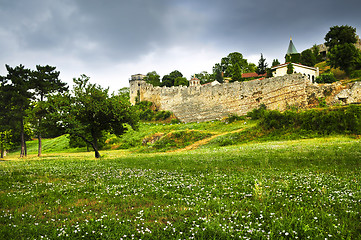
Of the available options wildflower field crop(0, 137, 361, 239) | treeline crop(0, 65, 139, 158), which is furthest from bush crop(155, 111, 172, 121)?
wildflower field crop(0, 137, 361, 239)

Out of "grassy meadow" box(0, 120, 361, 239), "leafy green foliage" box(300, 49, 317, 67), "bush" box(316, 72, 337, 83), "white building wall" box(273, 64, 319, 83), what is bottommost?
"grassy meadow" box(0, 120, 361, 239)

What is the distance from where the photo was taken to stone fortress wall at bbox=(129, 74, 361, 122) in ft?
125

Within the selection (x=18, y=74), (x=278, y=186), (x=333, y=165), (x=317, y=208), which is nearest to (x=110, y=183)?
(x=278, y=186)

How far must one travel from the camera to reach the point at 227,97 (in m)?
50.8

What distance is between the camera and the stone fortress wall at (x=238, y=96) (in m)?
38.0

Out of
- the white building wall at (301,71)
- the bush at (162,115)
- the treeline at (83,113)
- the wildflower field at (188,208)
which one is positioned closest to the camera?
the wildflower field at (188,208)

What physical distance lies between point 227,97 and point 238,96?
104 inches

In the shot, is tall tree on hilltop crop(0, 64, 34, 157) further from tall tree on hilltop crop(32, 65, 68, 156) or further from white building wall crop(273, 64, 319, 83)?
white building wall crop(273, 64, 319, 83)

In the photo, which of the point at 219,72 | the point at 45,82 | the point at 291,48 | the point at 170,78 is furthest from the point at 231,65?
the point at 45,82

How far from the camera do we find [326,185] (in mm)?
6930

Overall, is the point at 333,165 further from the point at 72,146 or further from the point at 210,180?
the point at 72,146

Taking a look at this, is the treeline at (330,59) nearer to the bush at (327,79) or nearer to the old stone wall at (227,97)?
the bush at (327,79)

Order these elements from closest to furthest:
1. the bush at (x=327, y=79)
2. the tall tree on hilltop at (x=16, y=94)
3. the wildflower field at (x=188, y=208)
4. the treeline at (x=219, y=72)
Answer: the wildflower field at (x=188, y=208) → the tall tree on hilltop at (x=16, y=94) → the bush at (x=327, y=79) → the treeline at (x=219, y=72)

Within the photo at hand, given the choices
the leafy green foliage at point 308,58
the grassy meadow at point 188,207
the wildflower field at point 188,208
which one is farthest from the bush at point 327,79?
the wildflower field at point 188,208
